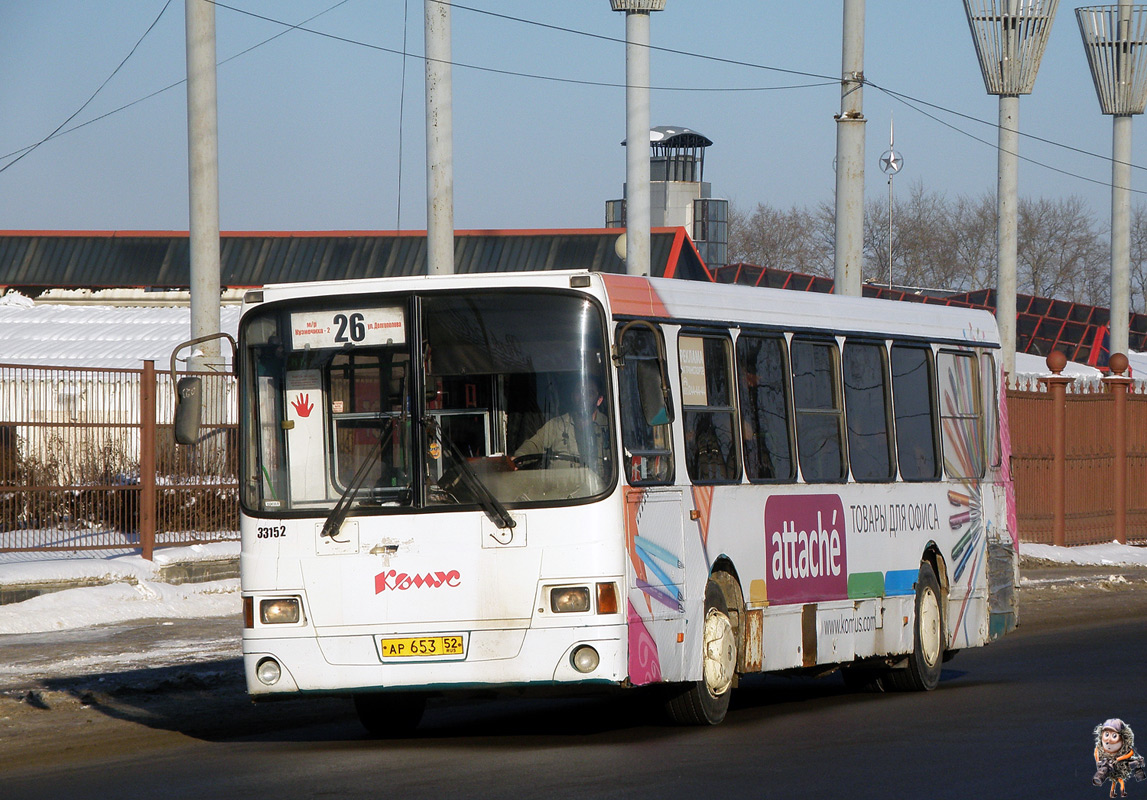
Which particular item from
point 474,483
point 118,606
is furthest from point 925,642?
point 118,606

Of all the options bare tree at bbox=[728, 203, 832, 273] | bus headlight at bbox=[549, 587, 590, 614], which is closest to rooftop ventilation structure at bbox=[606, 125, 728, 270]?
bare tree at bbox=[728, 203, 832, 273]

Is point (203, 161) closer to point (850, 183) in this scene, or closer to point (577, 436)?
point (850, 183)

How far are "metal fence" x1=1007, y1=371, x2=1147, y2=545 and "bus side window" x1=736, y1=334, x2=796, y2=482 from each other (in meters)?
15.4

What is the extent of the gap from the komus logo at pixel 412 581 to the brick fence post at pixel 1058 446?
1969 centimetres

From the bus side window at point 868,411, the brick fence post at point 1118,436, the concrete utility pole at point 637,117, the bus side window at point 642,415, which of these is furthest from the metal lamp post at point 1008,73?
the bus side window at point 642,415

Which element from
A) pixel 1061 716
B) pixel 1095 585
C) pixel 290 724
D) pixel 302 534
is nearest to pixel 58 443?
pixel 290 724

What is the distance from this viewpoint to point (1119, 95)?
4009 centimetres

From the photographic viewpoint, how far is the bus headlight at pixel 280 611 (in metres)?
9.94

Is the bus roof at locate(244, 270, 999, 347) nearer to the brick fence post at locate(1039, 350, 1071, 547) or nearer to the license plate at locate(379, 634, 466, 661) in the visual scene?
the license plate at locate(379, 634, 466, 661)

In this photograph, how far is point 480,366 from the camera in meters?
9.82

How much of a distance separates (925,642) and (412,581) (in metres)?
5.17

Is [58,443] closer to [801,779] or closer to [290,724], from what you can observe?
[290,724]

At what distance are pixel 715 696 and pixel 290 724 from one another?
119 inches

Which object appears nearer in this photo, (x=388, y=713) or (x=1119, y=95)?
(x=388, y=713)
